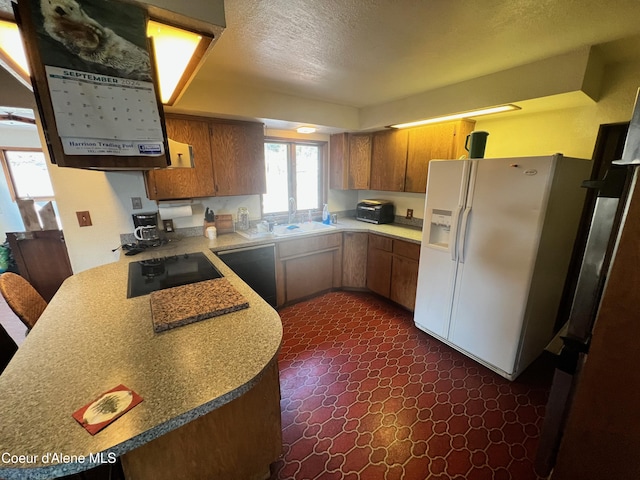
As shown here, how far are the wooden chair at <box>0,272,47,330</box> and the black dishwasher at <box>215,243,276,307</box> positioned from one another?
45.5 inches

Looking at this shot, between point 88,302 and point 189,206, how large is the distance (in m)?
1.38

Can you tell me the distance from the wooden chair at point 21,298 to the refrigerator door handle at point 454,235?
271 centimetres

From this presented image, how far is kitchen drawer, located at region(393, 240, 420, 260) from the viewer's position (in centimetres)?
262

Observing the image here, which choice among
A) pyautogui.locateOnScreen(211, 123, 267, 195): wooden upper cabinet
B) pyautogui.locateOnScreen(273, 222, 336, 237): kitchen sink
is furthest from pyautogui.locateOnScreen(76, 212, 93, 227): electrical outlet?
pyautogui.locateOnScreen(273, 222, 336, 237): kitchen sink

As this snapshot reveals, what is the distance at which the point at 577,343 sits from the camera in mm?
1109

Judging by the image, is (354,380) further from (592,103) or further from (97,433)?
(592,103)

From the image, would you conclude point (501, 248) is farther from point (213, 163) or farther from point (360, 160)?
point (213, 163)

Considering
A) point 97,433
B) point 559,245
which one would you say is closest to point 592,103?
point 559,245

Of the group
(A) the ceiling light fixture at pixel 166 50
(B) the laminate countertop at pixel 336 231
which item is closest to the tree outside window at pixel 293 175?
(B) the laminate countertop at pixel 336 231

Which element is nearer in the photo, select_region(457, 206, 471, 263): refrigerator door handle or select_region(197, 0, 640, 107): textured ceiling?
select_region(197, 0, 640, 107): textured ceiling

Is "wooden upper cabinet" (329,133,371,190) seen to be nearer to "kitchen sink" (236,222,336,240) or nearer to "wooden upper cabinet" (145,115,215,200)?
"kitchen sink" (236,222,336,240)

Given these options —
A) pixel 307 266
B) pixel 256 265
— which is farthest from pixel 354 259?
pixel 256 265

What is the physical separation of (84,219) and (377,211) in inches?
118

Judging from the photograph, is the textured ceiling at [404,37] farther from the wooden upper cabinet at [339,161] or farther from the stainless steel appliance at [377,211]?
the stainless steel appliance at [377,211]
